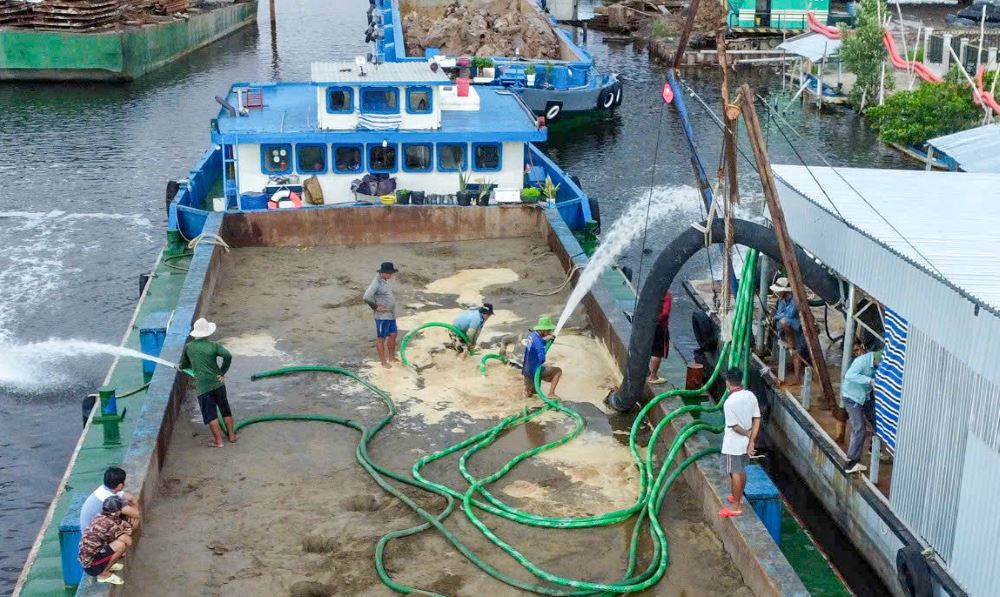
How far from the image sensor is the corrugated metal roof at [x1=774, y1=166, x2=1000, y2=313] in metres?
12.4

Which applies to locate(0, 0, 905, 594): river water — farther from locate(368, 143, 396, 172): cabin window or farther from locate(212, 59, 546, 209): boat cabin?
locate(368, 143, 396, 172): cabin window

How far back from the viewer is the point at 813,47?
4762 cm

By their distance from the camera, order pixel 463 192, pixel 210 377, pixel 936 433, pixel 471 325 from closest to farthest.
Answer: pixel 936 433 → pixel 210 377 → pixel 471 325 → pixel 463 192

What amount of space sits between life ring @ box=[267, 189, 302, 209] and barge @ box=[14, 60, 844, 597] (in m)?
0.05

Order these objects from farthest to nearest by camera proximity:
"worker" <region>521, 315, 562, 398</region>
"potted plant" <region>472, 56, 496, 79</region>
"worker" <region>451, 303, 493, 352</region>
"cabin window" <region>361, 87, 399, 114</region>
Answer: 1. "potted plant" <region>472, 56, 496, 79</region>
2. "cabin window" <region>361, 87, 399, 114</region>
3. "worker" <region>451, 303, 493, 352</region>
4. "worker" <region>521, 315, 562, 398</region>

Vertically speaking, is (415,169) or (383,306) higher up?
(415,169)

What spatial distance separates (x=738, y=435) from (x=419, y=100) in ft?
42.8

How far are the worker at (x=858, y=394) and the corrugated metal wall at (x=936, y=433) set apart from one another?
98cm

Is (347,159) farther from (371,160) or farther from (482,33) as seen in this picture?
(482,33)

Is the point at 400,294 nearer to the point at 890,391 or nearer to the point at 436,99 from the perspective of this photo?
the point at 436,99

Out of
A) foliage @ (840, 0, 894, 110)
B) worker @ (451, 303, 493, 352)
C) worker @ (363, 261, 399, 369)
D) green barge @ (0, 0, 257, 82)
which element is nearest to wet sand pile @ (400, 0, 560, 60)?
green barge @ (0, 0, 257, 82)

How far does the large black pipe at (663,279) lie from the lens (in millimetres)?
14125

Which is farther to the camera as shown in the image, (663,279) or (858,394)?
(663,279)

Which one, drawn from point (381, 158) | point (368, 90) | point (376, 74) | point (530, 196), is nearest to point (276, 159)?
point (381, 158)
